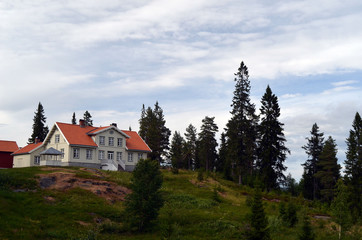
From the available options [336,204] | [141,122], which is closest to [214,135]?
[141,122]

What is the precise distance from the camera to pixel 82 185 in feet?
131

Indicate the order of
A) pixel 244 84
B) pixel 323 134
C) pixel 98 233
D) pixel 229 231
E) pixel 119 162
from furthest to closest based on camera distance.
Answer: pixel 323 134 < pixel 244 84 < pixel 119 162 < pixel 229 231 < pixel 98 233

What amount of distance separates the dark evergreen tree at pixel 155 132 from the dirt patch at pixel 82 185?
127ft

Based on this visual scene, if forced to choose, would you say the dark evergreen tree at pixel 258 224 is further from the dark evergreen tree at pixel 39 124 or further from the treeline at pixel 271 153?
the dark evergreen tree at pixel 39 124

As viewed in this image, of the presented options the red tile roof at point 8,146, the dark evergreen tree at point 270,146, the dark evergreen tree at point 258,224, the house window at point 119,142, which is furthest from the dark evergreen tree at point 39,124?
the dark evergreen tree at point 258,224

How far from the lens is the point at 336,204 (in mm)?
31375

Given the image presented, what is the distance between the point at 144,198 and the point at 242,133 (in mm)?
36092

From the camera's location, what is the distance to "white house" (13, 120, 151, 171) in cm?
5475

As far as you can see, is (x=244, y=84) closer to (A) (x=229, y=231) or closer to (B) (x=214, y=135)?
(B) (x=214, y=135)

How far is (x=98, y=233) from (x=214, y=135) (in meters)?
63.1

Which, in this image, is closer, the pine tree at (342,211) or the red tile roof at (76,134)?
the pine tree at (342,211)

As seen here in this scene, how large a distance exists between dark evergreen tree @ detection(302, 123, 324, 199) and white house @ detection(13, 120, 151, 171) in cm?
3872

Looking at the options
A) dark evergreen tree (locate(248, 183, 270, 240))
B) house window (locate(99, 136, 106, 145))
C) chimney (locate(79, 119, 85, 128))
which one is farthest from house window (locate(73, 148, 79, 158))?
dark evergreen tree (locate(248, 183, 270, 240))

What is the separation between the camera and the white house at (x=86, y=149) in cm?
5475
